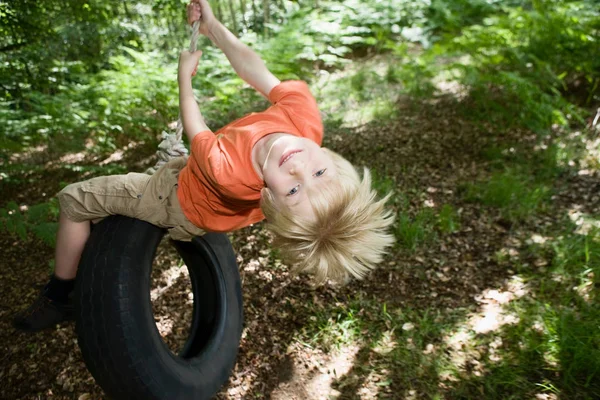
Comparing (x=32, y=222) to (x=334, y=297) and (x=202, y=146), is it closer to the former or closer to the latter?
(x=202, y=146)

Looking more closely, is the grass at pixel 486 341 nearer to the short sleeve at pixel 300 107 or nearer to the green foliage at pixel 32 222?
the short sleeve at pixel 300 107

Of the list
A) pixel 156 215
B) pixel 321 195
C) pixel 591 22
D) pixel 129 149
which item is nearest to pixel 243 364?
pixel 156 215

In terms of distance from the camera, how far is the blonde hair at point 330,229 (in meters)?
1.92

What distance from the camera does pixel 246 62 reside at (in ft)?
8.50

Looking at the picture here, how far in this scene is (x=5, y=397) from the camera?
239 cm

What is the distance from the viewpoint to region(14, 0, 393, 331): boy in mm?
1905

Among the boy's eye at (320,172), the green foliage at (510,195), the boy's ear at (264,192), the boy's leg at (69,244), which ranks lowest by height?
the green foliage at (510,195)

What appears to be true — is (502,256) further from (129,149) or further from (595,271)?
(129,149)

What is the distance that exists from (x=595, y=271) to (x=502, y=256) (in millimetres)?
716

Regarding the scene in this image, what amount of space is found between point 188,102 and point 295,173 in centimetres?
73

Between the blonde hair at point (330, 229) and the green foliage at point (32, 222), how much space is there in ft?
7.17

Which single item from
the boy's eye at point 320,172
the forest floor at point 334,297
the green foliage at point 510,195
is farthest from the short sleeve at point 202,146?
the green foliage at point 510,195

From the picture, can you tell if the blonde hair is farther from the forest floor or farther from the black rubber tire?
the forest floor

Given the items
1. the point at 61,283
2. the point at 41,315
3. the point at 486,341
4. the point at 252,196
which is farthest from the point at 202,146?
the point at 486,341
